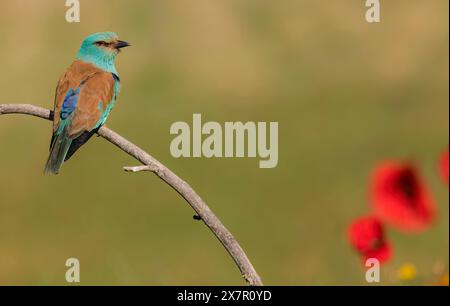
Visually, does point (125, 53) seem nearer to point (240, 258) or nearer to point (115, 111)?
point (115, 111)

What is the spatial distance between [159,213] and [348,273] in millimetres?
1941

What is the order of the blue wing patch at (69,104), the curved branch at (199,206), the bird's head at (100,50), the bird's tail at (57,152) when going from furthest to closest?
the bird's head at (100,50) → the blue wing patch at (69,104) → the bird's tail at (57,152) → the curved branch at (199,206)

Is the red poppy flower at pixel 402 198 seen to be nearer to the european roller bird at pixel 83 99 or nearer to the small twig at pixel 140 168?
the small twig at pixel 140 168

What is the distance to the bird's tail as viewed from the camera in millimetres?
3109

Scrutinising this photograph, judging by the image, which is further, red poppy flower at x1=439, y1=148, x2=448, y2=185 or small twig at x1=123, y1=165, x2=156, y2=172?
small twig at x1=123, y1=165, x2=156, y2=172

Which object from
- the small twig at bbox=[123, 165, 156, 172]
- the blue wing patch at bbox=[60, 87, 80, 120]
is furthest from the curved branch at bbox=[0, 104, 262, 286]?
the blue wing patch at bbox=[60, 87, 80, 120]

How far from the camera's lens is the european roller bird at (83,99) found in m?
3.19

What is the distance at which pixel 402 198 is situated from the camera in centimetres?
215

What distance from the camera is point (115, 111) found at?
8.14m

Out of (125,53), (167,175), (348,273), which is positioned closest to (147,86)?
(125,53)

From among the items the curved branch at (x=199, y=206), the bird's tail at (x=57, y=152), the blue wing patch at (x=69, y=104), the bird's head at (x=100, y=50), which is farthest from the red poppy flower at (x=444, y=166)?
the bird's head at (x=100, y=50)

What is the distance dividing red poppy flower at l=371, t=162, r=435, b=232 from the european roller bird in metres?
1.24

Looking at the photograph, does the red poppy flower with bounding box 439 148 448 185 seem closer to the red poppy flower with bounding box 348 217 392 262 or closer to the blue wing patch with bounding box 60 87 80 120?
the red poppy flower with bounding box 348 217 392 262

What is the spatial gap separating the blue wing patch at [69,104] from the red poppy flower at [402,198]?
52.1 inches
